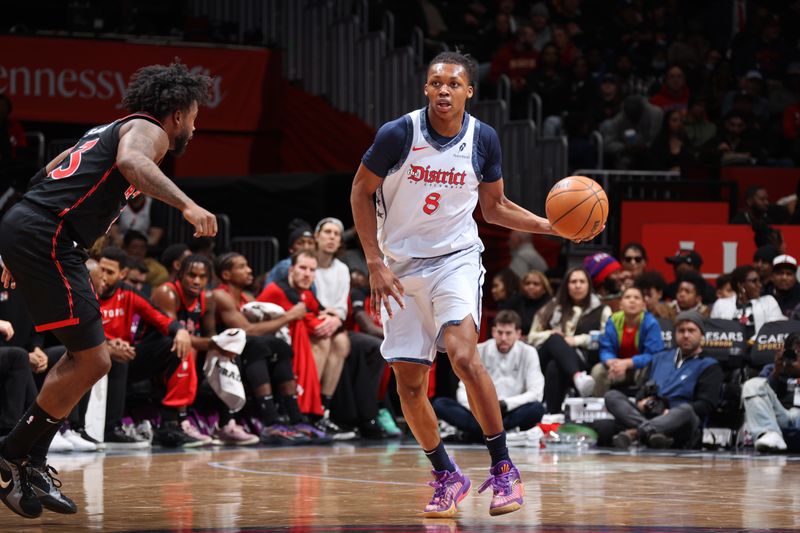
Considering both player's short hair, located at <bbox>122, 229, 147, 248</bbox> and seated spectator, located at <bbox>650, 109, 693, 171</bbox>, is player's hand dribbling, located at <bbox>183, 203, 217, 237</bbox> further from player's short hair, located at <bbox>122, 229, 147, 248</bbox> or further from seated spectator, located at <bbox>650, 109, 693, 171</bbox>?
seated spectator, located at <bbox>650, 109, 693, 171</bbox>

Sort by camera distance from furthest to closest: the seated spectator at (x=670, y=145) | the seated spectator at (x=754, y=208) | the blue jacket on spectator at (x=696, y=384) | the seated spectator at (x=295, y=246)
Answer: the seated spectator at (x=670, y=145)
the seated spectator at (x=754, y=208)
the seated spectator at (x=295, y=246)
the blue jacket on spectator at (x=696, y=384)

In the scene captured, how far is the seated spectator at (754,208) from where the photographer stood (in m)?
13.2

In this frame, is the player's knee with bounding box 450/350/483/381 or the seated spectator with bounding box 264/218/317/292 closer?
the player's knee with bounding box 450/350/483/381

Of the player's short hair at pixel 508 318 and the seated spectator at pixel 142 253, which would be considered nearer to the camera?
the player's short hair at pixel 508 318

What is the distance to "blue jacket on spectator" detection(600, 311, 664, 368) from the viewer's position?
37.3 ft

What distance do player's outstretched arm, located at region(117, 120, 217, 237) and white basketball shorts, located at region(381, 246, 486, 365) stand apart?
1.28 meters

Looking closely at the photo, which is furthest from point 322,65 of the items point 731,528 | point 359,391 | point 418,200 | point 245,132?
point 731,528

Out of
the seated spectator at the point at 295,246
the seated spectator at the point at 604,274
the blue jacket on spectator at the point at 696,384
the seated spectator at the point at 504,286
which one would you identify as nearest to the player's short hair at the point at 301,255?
the seated spectator at the point at 295,246

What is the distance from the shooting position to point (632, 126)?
16.1 meters

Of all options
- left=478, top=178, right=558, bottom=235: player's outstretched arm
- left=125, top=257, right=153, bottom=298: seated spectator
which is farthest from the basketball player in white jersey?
left=125, top=257, right=153, bottom=298: seated spectator

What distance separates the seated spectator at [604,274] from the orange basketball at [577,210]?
6.13m

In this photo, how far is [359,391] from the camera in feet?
39.2

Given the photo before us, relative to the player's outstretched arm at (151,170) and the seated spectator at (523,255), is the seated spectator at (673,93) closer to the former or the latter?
the seated spectator at (523,255)

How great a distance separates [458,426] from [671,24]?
10.3 metres
